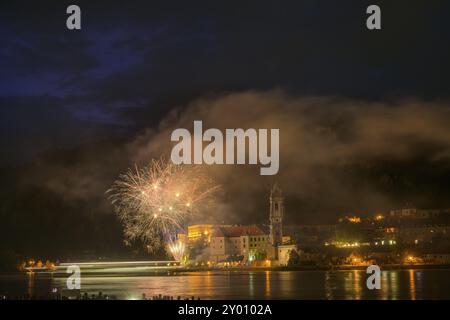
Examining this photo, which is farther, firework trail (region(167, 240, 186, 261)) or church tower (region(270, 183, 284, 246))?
church tower (region(270, 183, 284, 246))

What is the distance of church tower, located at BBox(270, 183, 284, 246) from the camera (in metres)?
80.1

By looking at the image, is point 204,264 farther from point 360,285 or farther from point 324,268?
point 360,285

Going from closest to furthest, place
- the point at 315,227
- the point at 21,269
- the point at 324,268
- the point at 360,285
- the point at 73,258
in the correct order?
the point at 360,285 < the point at 324,268 < the point at 21,269 < the point at 315,227 < the point at 73,258

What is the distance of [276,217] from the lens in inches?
3209

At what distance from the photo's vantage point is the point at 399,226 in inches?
3595

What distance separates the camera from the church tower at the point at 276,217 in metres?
80.1

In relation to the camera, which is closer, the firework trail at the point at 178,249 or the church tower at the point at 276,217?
the firework trail at the point at 178,249

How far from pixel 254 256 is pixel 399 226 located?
25.2 m

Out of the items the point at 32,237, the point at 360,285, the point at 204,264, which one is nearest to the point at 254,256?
the point at 204,264
